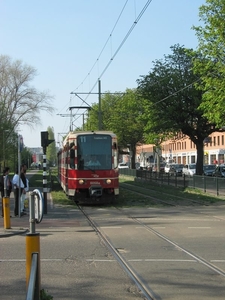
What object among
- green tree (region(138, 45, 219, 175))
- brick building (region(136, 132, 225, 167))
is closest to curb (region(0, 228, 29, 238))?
green tree (region(138, 45, 219, 175))

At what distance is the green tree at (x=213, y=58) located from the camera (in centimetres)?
3419

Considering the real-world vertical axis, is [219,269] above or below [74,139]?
below

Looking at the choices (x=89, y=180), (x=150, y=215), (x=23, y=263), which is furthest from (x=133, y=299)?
(x=89, y=180)

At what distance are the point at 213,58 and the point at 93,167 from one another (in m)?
18.4

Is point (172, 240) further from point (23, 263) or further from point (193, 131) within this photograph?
point (193, 131)

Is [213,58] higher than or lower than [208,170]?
higher

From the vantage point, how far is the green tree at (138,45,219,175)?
151 ft

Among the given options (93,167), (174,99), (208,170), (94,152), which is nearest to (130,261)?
(93,167)

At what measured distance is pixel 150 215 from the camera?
18562 mm

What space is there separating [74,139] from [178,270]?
14.1 metres

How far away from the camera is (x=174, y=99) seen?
46156 mm

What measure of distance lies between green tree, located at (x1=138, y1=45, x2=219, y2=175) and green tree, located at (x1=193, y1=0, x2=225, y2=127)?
27.3 ft

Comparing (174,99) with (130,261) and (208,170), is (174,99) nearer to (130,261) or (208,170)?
(208,170)

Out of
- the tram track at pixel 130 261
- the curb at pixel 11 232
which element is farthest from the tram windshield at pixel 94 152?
the curb at pixel 11 232
